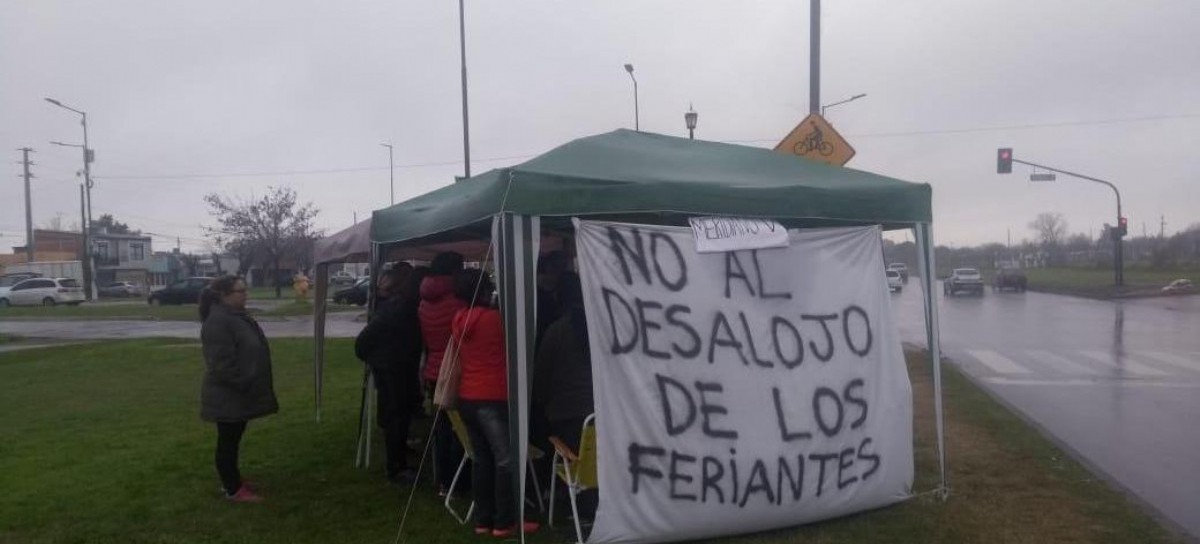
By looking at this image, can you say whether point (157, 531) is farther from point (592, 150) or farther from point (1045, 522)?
point (1045, 522)

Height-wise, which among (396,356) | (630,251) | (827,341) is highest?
(630,251)

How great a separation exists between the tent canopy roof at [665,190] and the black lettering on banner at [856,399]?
3.61ft

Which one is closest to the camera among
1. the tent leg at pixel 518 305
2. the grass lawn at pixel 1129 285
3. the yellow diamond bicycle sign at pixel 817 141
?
the tent leg at pixel 518 305

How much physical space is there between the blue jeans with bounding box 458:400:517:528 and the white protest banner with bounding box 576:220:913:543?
0.66 m

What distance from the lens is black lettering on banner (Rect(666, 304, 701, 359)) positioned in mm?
5820

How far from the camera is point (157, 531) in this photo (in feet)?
20.6

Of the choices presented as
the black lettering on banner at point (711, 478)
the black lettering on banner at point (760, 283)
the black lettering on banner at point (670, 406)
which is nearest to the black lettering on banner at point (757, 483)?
the black lettering on banner at point (711, 478)

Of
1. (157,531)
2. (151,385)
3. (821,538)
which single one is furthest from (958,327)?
(157,531)

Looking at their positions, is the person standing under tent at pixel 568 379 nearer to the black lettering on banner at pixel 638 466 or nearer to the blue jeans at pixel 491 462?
the blue jeans at pixel 491 462

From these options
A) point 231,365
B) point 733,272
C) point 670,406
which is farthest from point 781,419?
point 231,365

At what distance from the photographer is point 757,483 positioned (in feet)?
19.4

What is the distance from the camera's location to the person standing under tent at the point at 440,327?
686 cm

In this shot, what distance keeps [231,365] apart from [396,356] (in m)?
1.19

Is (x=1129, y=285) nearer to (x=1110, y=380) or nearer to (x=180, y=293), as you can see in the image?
(x=1110, y=380)
